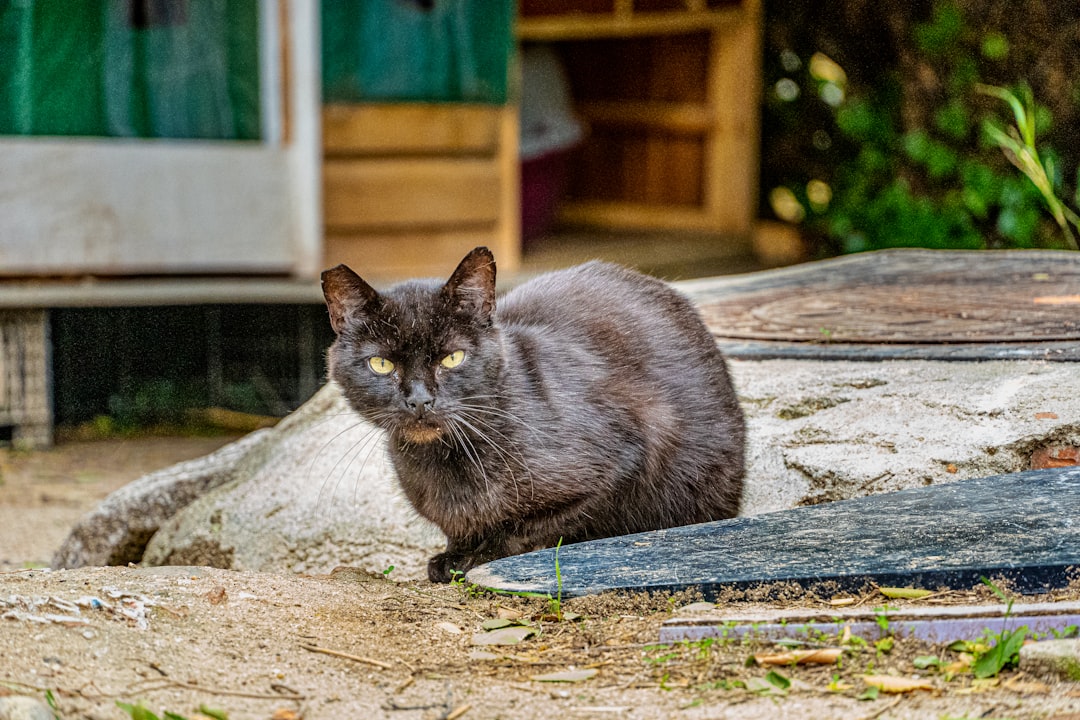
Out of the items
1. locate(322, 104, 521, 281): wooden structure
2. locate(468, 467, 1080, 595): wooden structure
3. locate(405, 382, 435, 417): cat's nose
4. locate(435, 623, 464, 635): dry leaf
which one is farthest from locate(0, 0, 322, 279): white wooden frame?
locate(435, 623, 464, 635): dry leaf

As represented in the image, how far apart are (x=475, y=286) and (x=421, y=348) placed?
19 cm

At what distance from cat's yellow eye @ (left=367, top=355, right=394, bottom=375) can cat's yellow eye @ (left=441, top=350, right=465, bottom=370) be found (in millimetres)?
118

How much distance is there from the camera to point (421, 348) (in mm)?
2609

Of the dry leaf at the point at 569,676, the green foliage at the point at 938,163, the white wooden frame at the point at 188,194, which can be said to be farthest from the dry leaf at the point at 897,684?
the green foliage at the point at 938,163

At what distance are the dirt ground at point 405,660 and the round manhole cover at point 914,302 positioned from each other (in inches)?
66.0

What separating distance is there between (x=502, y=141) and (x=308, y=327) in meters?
1.50

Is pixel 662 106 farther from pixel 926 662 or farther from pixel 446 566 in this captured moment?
pixel 926 662

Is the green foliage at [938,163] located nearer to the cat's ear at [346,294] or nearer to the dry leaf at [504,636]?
the cat's ear at [346,294]

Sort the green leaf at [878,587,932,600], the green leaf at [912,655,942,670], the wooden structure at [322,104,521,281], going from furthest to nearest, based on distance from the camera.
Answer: the wooden structure at [322,104,521,281]
the green leaf at [878,587,932,600]
the green leaf at [912,655,942,670]

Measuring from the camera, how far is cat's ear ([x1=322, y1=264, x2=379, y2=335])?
8.61ft

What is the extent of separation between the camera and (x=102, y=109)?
5875mm

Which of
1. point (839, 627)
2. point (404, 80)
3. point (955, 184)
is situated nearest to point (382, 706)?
point (839, 627)

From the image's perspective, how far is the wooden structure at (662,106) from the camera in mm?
8656

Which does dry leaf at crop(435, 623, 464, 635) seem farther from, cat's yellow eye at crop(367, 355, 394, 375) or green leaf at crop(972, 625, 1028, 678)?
green leaf at crop(972, 625, 1028, 678)
